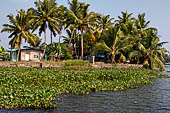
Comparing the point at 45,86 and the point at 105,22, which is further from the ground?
the point at 105,22

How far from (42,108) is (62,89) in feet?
15.2

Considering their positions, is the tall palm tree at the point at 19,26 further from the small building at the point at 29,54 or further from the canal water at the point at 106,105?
the canal water at the point at 106,105

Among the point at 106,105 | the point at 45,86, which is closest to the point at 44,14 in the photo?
the point at 45,86

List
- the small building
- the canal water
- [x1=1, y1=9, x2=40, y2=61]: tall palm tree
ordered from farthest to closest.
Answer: the small building → [x1=1, y1=9, x2=40, y2=61]: tall palm tree → the canal water

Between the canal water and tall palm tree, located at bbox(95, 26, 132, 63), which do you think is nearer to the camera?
the canal water

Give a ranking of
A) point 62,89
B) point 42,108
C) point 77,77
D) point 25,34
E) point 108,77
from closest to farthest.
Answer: point 42,108, point 62,89, point 77,77, point 108,77, point 25,34

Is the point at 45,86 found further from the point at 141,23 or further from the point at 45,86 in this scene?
the point at 141,23

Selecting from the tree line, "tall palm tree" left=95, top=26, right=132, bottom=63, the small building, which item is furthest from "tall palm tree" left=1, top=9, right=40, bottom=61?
"tall palm tree" left=95, top=26, right=132, bottom=63

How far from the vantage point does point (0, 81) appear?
15.3 metres

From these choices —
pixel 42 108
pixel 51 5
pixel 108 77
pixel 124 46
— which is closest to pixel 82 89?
pixel 42 108

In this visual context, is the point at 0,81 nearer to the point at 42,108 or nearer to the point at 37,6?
the point at 42,108

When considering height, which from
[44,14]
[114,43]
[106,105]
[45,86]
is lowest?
[106,105]

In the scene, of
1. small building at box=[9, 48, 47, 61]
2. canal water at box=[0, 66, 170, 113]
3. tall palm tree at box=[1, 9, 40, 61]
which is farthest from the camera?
small building at box=[9, 48, 47, 61]

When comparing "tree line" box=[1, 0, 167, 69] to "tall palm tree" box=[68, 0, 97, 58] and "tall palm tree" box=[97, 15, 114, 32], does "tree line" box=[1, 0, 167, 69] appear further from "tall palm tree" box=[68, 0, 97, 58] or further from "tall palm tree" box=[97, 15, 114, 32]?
"tall palm tree" box=[97, 15, 114, 32]
